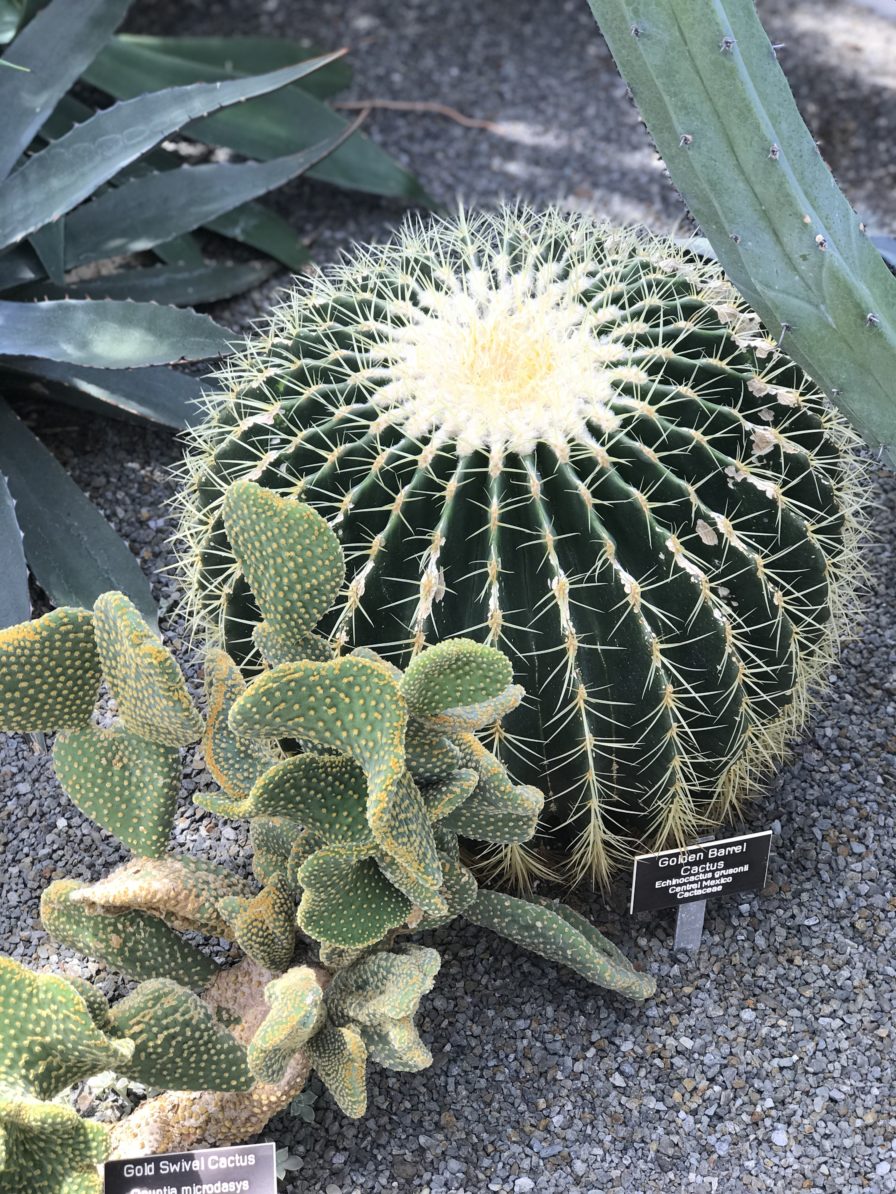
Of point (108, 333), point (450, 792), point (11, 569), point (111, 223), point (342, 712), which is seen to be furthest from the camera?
point (111, 223)

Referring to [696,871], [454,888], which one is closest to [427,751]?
[454,888]

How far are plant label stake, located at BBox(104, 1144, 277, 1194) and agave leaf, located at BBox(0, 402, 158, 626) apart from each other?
1.00m

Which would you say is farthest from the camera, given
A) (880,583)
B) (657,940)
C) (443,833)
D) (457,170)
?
(457,170)

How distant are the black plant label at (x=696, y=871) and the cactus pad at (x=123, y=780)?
67cm

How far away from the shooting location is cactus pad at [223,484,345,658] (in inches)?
60.7

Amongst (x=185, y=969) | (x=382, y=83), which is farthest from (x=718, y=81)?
(x=382, y=83)

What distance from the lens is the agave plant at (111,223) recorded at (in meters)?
2.48

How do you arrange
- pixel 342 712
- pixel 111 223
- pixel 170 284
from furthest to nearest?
pixel 170 284 < pixel 111 223 < pixel 342 712

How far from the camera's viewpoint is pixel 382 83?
13.0ft

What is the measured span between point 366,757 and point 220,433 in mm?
823

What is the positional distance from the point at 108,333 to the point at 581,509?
1126 mm

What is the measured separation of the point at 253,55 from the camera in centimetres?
360

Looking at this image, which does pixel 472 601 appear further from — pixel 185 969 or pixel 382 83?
pixel 382 83

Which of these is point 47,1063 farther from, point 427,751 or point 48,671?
point 427,751
